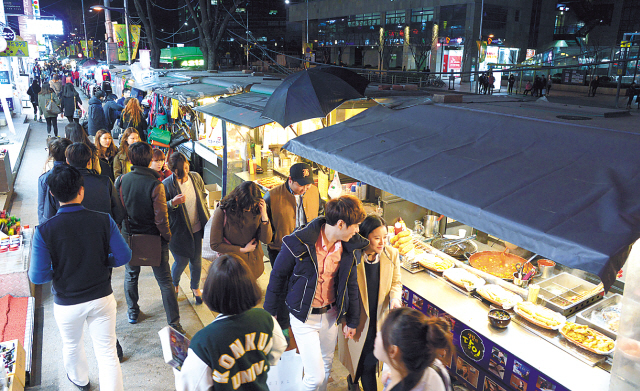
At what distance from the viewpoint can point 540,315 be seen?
12.7ft

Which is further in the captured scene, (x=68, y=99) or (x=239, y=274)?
(x=68, y=99)

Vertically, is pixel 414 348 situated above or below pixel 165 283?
above

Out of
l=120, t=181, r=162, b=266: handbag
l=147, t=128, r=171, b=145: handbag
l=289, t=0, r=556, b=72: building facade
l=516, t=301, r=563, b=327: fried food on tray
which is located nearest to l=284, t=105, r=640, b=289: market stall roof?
l=516, t=301, r=563, b=327: fried food on tray

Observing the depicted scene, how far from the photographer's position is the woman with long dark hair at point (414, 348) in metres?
2.12

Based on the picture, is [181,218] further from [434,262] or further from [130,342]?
[434,262]

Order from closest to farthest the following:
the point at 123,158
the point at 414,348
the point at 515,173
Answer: the point at 414,348 → the point at 515,173 → the point at 123,158

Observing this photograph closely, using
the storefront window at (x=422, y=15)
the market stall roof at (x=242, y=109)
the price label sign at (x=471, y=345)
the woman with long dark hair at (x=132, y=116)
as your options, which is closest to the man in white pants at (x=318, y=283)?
the price label sign at (x=471, y=345)

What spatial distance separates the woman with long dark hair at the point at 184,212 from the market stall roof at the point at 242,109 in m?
1.50

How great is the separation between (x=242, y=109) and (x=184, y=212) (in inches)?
115

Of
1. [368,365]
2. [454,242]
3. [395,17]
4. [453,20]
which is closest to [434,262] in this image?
[454,242]

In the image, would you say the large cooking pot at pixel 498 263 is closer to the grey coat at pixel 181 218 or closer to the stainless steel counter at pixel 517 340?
the stainless steel counter at pixel 517 340

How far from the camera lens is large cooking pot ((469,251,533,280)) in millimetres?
4789

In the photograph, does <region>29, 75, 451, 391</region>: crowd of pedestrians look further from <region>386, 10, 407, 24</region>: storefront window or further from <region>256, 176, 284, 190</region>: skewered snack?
<region>386, 10, 407, 24</region>: storefront window

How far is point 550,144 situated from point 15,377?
5.04m
